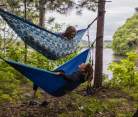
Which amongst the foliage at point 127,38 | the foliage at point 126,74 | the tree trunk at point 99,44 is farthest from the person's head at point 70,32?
the foliage at point 127,38

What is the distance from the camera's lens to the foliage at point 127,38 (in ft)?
197

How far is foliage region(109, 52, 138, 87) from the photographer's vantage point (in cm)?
943

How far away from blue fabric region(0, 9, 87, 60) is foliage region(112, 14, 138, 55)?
1742 inches

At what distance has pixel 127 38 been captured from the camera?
2474 inches

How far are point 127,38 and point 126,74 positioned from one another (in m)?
54.1

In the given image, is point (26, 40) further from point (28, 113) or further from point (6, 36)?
point (6, 36)

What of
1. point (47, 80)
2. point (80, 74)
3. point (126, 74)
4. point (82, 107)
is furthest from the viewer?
point (126, 74)

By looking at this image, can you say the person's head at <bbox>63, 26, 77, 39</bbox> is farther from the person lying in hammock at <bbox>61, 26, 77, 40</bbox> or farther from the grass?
the grass

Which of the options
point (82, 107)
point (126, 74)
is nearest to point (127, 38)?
point (126, 74)

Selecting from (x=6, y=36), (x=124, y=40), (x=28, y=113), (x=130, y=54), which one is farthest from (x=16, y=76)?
(x=124, y=40)

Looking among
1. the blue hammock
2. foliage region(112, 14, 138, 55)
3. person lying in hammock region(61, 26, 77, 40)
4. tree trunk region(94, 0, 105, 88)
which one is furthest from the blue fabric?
foliage region(112, 14, 138, 55)

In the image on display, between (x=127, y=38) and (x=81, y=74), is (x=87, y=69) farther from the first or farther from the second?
(x=127, y=38)

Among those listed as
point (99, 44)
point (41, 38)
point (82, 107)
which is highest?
point (41, 38)

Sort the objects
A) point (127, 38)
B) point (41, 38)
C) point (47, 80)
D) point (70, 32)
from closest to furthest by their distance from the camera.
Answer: point (47, 80) → point (41, 38) → point (70, 32) → point (127, 38)
